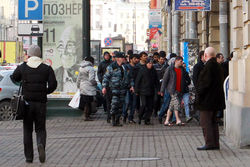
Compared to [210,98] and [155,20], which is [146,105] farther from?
[155,20]

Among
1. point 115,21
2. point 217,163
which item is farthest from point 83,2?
point 115,21

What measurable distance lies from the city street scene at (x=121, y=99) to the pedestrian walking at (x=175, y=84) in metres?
0.02

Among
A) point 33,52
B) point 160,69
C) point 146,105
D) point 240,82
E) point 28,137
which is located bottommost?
point 28,137

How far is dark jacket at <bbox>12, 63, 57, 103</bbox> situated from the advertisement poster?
30.8 ft

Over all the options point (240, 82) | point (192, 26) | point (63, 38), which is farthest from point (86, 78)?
point (240, 82)

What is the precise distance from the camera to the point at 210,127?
12055 mm

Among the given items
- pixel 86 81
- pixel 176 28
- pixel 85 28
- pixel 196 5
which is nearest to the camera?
pixel 86 81

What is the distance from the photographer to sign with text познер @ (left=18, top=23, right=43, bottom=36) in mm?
18906

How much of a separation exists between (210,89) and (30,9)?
8.76 metres

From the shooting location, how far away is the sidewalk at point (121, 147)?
10.6 meters

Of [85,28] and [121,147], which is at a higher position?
[85,28]

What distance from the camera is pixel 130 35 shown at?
6693 inches

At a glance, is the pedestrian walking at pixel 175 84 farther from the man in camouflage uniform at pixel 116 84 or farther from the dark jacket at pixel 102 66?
the dark jacket at pixel 102 66

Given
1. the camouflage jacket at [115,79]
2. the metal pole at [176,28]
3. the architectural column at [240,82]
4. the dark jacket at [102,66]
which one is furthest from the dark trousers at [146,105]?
the metal pole at [176,28]
